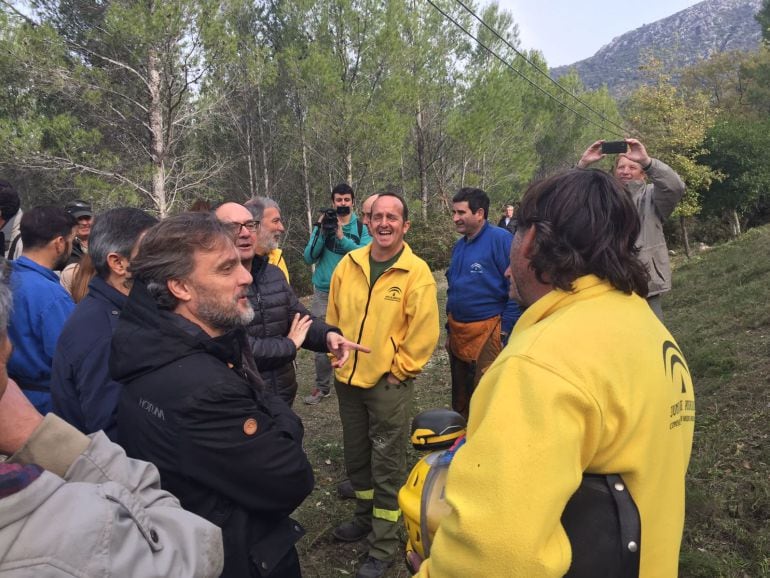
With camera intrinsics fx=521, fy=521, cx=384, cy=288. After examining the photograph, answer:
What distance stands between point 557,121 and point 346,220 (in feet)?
129

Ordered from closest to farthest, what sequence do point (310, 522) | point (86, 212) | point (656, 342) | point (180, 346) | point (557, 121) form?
point (656, 342), point (180, 346), point (310, 522), point (86, 212), point (557, 121)

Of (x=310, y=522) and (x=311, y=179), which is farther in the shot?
(x=311, y=179)

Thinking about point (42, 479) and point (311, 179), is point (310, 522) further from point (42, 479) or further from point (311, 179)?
point (311, 179)

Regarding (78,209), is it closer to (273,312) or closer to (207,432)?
(273,312)

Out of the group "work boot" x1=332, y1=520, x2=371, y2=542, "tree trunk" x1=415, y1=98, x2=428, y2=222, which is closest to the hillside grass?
"work boot" x1=332, y1=520, x2=371, y2=542

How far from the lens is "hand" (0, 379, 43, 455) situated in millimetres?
1102

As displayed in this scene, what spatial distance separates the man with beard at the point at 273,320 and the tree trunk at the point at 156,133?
12.8 metres

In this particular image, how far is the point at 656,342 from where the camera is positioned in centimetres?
125

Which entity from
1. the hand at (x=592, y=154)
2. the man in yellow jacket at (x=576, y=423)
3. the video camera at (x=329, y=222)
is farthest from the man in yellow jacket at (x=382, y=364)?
the video camera at (x=329, y=222)

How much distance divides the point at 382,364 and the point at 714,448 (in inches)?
101

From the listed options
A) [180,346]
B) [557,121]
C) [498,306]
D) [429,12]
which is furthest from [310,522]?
[557,121]

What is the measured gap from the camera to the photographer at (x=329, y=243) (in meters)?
5.59

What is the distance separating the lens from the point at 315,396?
5.89 meters

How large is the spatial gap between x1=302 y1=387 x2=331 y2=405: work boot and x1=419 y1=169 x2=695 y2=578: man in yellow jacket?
15.7 ft
